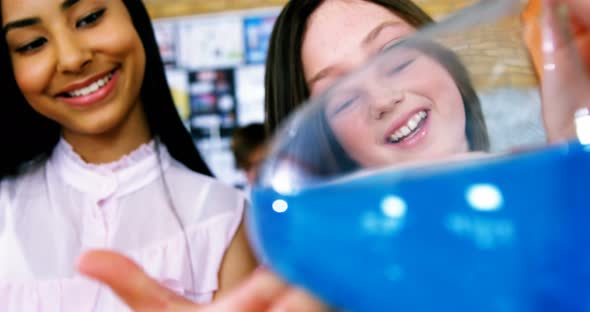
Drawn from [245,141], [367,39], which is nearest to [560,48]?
[367,39]

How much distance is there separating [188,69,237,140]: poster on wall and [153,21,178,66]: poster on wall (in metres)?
0.02

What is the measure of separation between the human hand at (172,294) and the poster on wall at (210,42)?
31 centimetres

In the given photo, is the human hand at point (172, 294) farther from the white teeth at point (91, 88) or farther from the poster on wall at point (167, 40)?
the poster on wall at point (167, 40)

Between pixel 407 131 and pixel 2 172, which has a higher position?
pixel 407 131

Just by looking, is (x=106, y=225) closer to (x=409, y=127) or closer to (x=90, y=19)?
(x=90, y=19)

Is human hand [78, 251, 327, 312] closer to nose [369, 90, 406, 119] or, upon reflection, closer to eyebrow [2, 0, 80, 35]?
nose [369, 90, 406, 119]

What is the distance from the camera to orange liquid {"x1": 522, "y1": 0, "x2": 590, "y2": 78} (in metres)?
0.22

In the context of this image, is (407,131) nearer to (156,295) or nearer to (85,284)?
(156,295)

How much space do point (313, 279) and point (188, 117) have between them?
13.2 inches

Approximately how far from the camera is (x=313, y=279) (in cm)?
17

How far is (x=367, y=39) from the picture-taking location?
0.32 m

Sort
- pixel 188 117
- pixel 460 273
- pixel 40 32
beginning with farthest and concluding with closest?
1. pixel 188 117
2. pixel 40 32
3. pixel 460 273

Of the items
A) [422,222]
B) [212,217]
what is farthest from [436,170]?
[212,217]

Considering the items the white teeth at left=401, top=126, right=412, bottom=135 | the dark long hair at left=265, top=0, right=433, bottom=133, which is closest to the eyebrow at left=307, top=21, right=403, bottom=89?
the dark long hair at left=265, top=0, right=433, bottom=133
